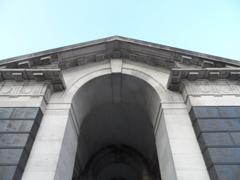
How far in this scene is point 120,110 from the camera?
11.8 m

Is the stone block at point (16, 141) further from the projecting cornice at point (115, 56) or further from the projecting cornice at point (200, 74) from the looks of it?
the projecting cornice at point (200, 74)

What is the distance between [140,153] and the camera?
44.6 ft

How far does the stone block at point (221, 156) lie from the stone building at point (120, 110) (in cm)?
3

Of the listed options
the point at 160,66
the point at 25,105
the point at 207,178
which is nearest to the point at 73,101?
the point at 25,105

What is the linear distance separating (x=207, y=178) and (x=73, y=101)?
19.3ft

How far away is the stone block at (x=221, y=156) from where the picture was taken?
617 cm

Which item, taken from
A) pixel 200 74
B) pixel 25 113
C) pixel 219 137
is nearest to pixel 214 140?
pixel 219 137

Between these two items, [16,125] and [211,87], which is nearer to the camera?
[16,125]

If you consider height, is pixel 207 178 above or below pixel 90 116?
below

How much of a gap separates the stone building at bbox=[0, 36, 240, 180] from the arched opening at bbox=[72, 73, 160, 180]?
2.4 inches

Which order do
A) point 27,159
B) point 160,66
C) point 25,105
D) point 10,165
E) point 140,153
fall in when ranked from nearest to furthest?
point 10,165 < point 27,159 < point 25,105 < point 160,66 < point 140,153

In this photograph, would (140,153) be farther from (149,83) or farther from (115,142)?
(149,83)

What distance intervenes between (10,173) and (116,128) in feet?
25.3

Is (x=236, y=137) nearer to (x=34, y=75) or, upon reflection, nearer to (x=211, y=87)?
(x=211, y=87)
